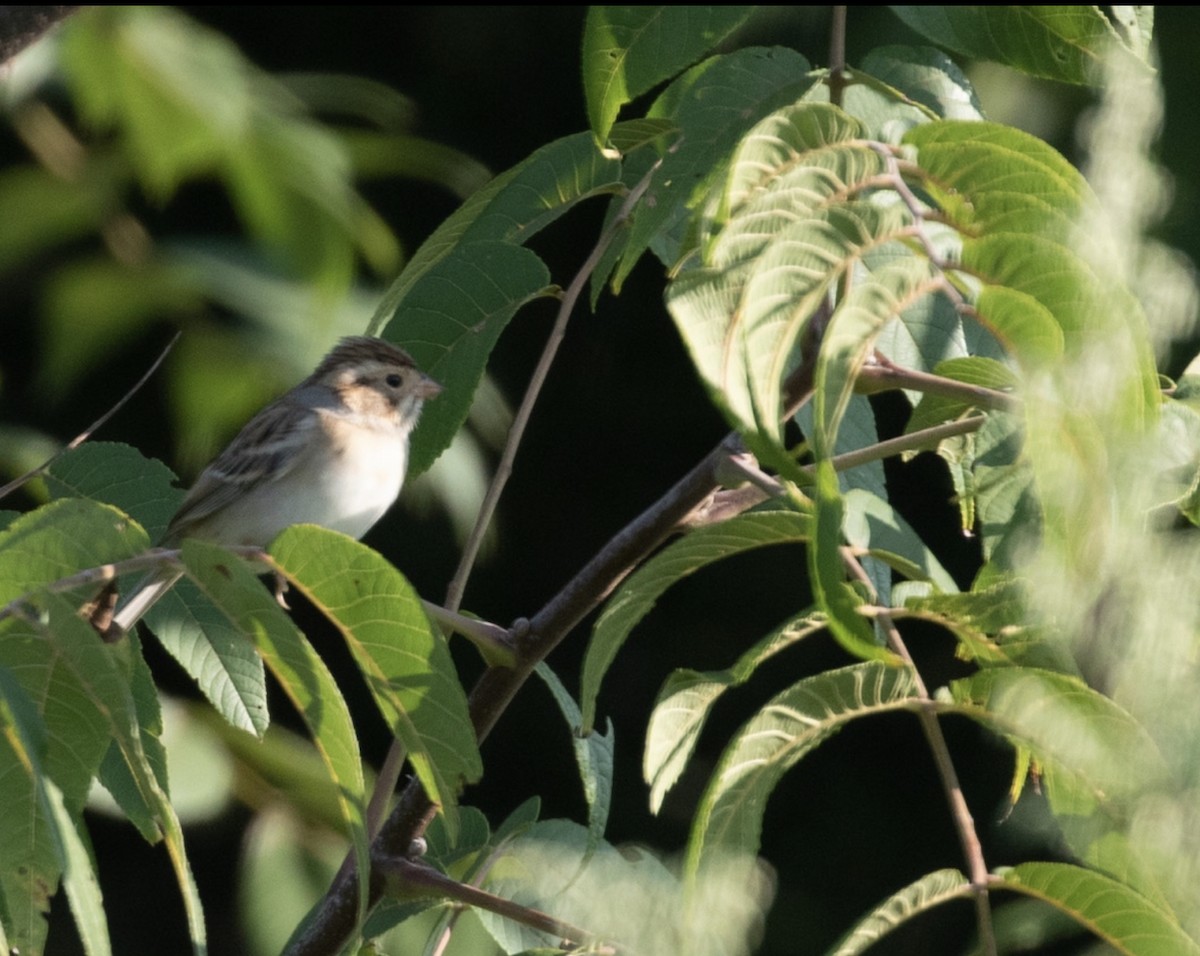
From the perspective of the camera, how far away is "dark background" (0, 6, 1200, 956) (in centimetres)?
412

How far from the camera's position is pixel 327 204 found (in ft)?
8.80

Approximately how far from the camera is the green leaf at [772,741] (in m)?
1.09

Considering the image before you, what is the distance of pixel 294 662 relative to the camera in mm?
1074

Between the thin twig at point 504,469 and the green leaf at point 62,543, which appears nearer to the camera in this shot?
the green leaf at point 62,543

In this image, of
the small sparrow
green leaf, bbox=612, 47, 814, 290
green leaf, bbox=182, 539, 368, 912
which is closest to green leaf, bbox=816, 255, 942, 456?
green leaf, bbox=612, 47, 814, 290

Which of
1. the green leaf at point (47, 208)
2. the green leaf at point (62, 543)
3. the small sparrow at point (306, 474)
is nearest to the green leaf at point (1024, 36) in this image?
the green leaf at point (62, 543)

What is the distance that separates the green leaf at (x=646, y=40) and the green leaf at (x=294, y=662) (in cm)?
43

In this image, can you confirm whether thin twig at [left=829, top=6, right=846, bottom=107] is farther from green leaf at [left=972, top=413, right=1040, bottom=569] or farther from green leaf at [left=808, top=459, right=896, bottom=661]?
green leaf at [left=808, top=459, right=896, bottom=661]

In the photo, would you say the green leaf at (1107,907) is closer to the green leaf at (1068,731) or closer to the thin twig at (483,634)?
the green leaf at (1068,731)

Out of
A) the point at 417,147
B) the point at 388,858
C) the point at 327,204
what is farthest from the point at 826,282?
the point at 417,147

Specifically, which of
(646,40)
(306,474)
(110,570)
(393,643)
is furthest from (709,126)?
(306,474)

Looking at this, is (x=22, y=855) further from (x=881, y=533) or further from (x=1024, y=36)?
(x=1024, y=36)

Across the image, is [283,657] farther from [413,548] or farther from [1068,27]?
[413,548]

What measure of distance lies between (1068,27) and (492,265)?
527 mm
